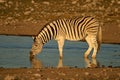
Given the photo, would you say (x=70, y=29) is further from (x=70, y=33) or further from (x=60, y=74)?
(x=60, y=74)

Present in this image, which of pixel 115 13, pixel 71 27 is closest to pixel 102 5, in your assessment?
pixel 115 13

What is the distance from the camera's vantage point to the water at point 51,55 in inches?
634

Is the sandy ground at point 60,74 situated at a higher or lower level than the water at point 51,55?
lower

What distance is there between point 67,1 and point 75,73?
1393 cm

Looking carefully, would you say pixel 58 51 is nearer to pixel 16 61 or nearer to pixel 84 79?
pixel 16 61

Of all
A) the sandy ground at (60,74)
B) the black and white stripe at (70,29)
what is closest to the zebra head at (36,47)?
the black and white stripe at (70,29)

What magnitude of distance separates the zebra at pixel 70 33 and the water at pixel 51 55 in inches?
13.1

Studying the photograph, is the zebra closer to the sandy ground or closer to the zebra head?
the zebra head

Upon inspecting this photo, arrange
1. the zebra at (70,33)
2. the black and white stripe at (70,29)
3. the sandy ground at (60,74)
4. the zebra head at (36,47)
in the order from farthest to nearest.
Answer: the black and white stripe at (70,29)
the zebra at (70,33)
the zebra head at (36,47)
the sandy ground at (60,74)

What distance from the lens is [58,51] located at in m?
18.8

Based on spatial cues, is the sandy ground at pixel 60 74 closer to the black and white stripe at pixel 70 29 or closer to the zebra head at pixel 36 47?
the zebra head at pixel 36 47

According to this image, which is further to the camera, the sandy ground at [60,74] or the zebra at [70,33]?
the zebra at [70,33]

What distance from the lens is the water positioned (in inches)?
634

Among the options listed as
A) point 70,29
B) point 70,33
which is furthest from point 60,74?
point 70,29
